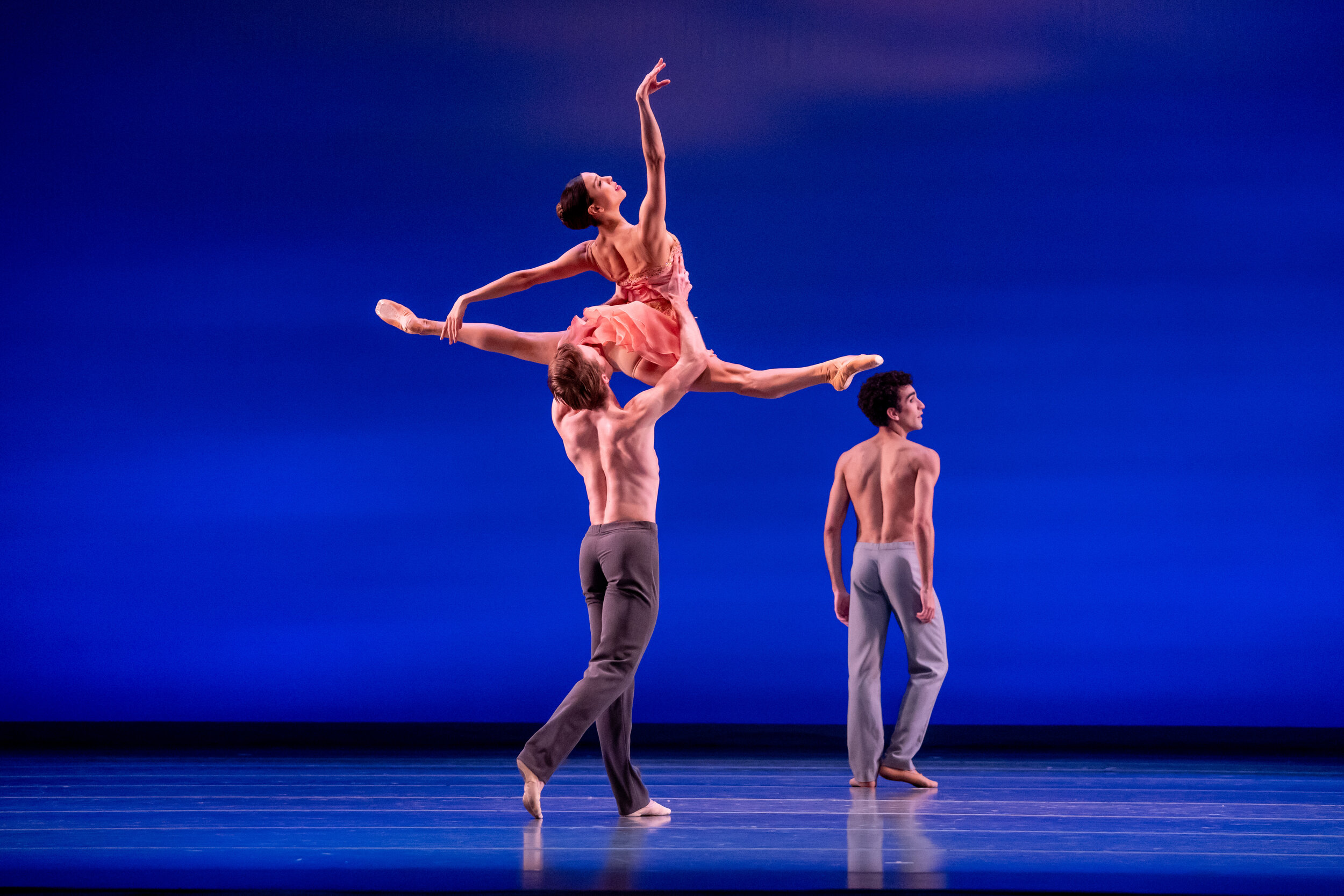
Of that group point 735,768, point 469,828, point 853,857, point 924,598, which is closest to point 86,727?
point 735,768

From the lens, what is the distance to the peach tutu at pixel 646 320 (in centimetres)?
433

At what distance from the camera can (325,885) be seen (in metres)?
2.83

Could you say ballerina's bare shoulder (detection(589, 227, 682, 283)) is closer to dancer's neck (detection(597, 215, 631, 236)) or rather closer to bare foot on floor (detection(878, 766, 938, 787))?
dancer's neck (detection(597, 215, 631, 236))

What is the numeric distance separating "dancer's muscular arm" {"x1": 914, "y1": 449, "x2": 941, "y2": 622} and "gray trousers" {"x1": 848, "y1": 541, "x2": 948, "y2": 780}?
3 centimetres

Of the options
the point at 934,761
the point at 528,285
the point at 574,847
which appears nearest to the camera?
the point at 574,847

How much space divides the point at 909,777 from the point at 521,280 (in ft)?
8.01

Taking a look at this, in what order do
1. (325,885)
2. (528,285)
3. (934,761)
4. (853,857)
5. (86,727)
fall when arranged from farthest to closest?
1. (86,727)
2. (934,761)
3. (528,285)
4. (853,857)
5. (325,885)

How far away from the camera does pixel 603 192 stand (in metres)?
4.31

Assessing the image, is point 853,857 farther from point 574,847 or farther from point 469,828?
point 469,828

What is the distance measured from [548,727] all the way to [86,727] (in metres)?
4.47

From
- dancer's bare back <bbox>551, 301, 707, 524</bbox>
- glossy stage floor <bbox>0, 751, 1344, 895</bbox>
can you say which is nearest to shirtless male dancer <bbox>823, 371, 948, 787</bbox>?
glossy stage floor <bbox>0, 751, 1344, 895</bbox>

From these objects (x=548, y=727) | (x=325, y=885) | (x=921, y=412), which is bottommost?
(x=325, y=885)

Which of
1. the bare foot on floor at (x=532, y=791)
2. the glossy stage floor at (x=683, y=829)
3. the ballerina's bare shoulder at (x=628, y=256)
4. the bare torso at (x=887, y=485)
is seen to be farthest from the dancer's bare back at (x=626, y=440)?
the bare torso at (x=887, y=485)

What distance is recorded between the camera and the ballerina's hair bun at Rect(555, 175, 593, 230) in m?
4.30
